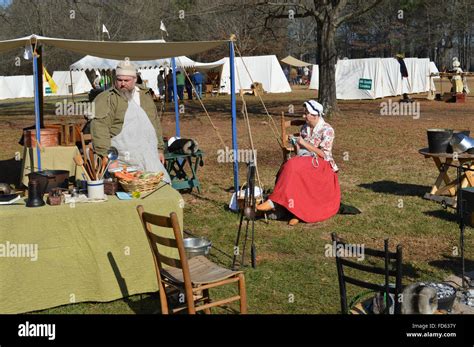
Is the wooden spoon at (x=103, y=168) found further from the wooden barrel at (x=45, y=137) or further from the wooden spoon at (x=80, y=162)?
the wooden barrel at (x=45, y=137)

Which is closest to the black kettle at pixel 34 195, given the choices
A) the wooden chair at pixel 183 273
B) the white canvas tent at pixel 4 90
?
the wooden chair at pixel 183 273

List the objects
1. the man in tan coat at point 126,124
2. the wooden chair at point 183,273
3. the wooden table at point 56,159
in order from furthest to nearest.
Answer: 1. the wooden table at point 56,159
2. the man in tan coat at point 126,124
3. the wooden chair at point 183,273

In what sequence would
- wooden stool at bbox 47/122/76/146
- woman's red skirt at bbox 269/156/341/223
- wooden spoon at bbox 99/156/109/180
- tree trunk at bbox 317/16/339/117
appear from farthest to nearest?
tree trunk at bbox 317/16/339/117 → wooden stool at bbox 47/122/76/146 → woman's red skirt at bbox 269/156/341/223 → wooden spoon at bbox 99/156/109/180

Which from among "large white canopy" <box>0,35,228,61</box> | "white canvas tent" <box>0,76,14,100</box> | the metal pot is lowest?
the metal pot

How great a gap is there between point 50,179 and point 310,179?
3188mm

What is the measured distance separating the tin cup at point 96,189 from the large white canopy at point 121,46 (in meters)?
3.19

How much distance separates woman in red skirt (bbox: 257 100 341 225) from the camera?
7.07m

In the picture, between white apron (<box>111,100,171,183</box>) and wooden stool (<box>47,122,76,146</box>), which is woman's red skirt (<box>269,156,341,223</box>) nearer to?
white apron (<box>111,100,171,183</box>)

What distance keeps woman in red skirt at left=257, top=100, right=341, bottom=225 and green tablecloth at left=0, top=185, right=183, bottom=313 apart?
8.39 ft

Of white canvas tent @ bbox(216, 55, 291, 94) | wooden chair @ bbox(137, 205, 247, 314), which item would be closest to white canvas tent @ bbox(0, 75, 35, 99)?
white canvas tent @ bbox(216, 55, 291, 94)

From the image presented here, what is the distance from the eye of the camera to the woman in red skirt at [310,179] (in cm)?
707

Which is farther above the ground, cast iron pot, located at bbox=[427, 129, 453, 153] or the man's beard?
the man's beard

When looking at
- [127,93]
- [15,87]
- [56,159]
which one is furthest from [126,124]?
[15,87]
